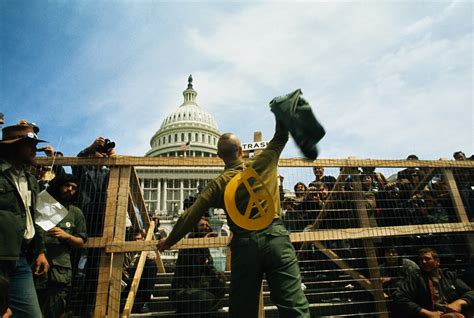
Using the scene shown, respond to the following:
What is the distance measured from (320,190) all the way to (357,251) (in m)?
1.01

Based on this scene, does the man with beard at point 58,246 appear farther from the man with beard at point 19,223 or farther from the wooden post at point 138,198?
the wooden post at point 138,198

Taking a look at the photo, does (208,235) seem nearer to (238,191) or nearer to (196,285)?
(196,285)

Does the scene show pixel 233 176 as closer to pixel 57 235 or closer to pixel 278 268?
pixel 278 268

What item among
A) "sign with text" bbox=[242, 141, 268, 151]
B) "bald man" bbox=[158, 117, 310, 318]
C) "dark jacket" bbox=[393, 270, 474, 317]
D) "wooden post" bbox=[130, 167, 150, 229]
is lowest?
"dark jacket" bbox=[393, 270, 474, 317]

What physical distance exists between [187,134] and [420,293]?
72.0m

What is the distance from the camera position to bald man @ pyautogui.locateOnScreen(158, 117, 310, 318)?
2277mm

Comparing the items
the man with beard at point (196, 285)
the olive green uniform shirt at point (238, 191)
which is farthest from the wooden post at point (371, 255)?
the olive green uniform shirt at point (238, 191)

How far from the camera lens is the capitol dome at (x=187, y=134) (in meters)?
71.4

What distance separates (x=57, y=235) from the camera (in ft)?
10.9

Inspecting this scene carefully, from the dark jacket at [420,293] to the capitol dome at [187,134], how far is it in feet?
216

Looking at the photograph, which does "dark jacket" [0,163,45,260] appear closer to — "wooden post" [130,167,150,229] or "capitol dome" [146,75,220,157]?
"wooden post" [130,167,150,229]

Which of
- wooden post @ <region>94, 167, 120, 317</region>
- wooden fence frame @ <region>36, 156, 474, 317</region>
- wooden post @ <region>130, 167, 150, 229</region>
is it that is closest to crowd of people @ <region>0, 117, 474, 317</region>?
wooden fence frame @ <region>36, 156, 474, 317</region>

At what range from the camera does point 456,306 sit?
3.71 meters

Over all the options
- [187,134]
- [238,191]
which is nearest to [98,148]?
[238,191]
